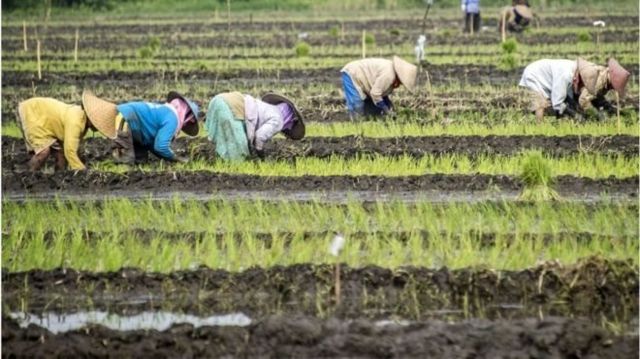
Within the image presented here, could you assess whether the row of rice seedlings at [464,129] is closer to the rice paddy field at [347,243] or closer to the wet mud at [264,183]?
the rice paddy field at [347,243]

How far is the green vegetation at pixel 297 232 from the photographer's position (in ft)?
25.3

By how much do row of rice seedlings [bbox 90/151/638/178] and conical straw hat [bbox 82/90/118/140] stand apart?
1.48 ft

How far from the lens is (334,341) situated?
6.16 metres

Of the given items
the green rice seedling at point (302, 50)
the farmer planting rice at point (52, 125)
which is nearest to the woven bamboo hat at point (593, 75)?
the farmer planting rice at point (52, 125)

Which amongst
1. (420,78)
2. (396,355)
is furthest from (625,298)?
(420,78)

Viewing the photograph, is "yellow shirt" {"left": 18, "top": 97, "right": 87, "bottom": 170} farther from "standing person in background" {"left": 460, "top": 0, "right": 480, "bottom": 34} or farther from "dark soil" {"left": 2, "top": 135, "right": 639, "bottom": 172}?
"standing person in background" {"left": 460, "top": 0, "right": 480, "bottom": 34}

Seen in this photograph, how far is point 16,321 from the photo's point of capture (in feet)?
22.0

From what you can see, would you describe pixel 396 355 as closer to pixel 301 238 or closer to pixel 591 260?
pixel 591 260

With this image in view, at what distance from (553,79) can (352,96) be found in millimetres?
2082

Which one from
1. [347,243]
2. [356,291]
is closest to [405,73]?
[347,243]

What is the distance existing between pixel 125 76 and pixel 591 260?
13.4 m

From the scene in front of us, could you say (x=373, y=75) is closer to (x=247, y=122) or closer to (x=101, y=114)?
(x=247, y=122)

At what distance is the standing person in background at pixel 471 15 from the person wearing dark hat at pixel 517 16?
1.86 ft

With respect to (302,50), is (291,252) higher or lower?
lower
